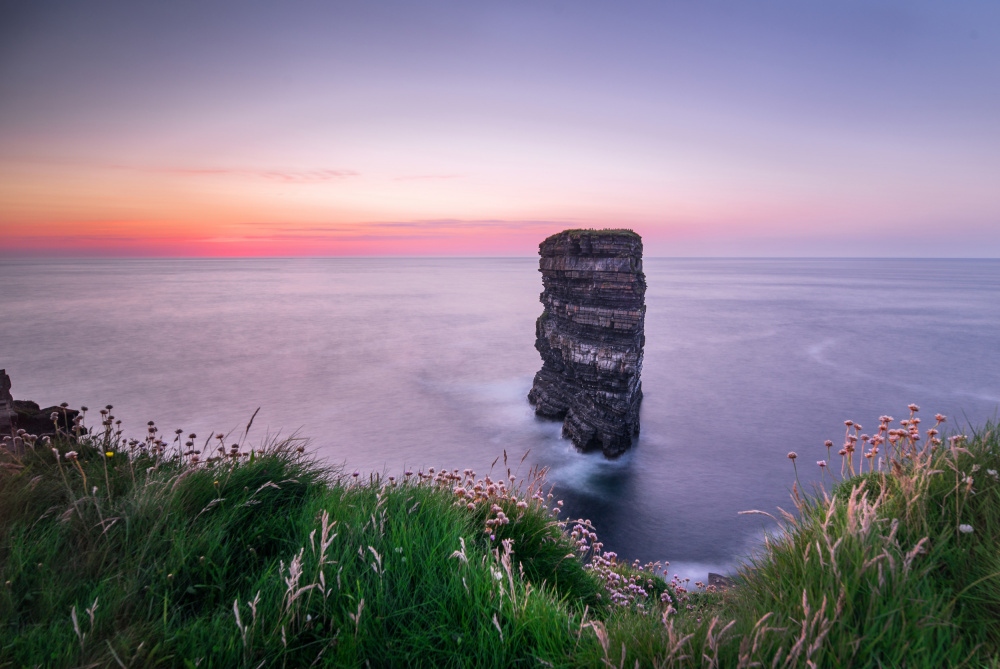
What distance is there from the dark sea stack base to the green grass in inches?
1185

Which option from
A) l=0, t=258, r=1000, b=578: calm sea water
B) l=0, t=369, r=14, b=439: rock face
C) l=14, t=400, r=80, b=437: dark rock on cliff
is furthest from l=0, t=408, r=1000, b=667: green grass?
l=14, t=400, r=80, b=437: dark rock on cliff

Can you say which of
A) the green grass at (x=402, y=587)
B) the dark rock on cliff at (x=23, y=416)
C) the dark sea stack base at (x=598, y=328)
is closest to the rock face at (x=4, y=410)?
the dark rock on cliff at (x=23, y=416)

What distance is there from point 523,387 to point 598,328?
2072cm

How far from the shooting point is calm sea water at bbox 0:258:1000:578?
3381cm

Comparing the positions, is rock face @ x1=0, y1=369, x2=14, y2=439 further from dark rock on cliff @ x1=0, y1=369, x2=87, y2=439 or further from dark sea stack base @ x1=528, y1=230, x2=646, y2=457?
dark sea stack base @ x1=528, y1=230, x2=646, y2=457

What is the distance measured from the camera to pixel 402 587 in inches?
127

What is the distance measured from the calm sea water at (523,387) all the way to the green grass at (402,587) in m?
4.20

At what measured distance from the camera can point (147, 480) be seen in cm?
403

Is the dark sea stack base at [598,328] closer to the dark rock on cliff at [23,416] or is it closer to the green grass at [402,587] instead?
the green grass at [402,587]

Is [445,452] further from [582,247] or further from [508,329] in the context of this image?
[508,329]

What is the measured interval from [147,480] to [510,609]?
3.16 meters

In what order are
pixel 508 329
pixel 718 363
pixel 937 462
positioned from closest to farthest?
→ pixel 937 462, pixel 718 363, pixel 508 329

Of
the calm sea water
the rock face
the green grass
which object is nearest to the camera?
the green grass

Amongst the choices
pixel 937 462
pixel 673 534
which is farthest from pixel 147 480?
pixel 673 534
